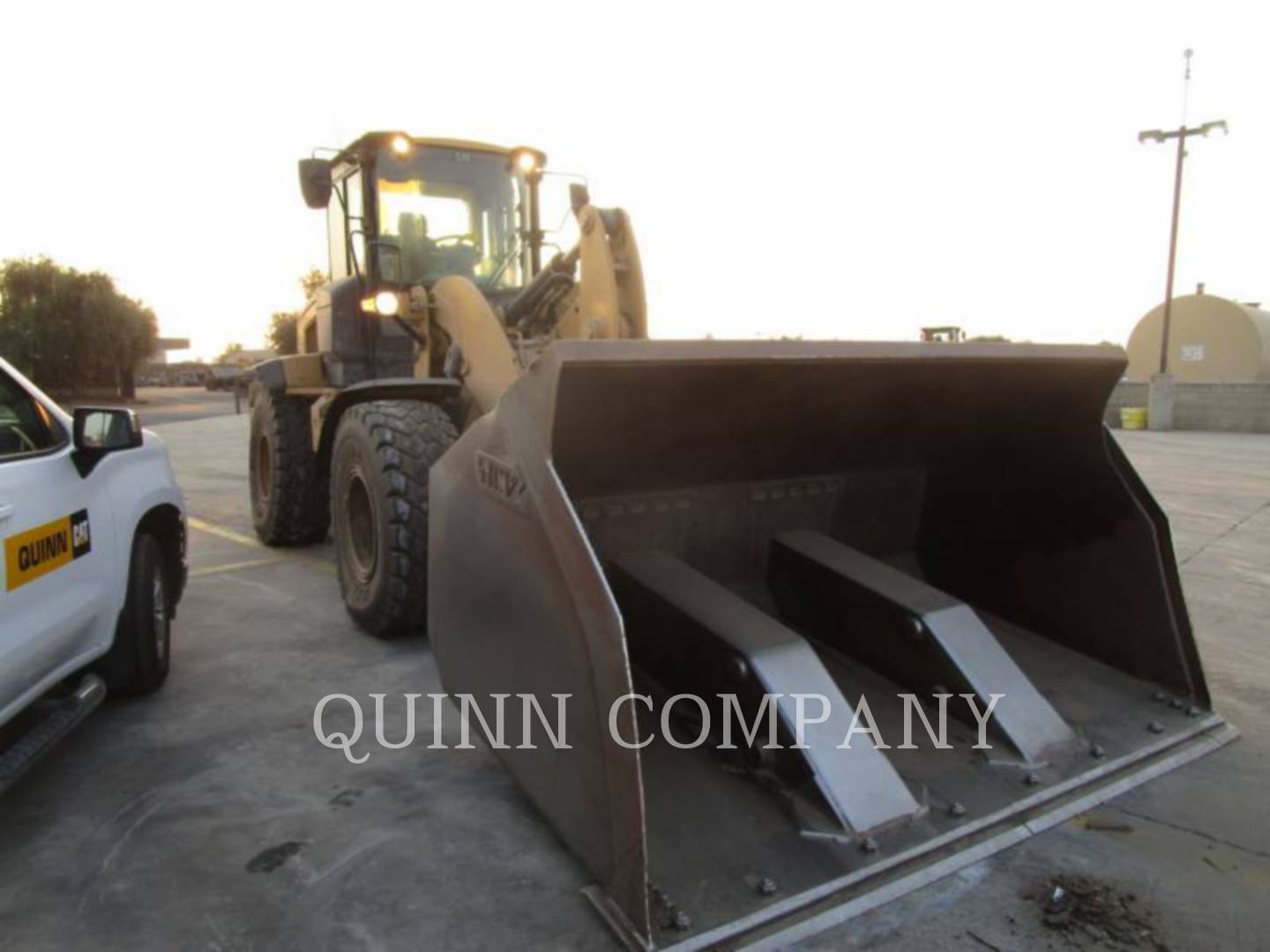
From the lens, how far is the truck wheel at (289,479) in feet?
21.4

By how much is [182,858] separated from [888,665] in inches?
93.4

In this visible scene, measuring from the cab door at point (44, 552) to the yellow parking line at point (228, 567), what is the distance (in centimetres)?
292

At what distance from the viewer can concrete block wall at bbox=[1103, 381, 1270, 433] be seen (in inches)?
771

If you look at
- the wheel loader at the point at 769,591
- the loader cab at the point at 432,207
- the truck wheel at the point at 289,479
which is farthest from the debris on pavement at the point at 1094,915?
the truck wheel at the point at 289,479

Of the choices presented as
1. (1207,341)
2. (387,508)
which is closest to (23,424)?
(387,508)

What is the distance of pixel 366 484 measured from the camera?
454 centimetres

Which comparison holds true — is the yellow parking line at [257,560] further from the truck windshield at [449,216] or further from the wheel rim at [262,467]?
the truck windshield at [449,216]

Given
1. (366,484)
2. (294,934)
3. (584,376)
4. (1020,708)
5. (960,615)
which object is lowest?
(294,934)

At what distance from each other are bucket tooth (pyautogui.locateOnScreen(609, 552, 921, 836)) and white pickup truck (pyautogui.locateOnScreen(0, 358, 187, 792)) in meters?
1.80

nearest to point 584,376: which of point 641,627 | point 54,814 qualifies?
point 641,627

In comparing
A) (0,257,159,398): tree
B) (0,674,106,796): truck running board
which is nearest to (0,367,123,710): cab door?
(0,674,106,796): truck running board

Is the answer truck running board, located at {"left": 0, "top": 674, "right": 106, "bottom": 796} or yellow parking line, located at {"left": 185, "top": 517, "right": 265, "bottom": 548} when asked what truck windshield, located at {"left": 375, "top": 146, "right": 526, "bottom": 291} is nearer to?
yellow parking line, located at {"left": 185, "top": 517, "right": 265, "bottom": 548}

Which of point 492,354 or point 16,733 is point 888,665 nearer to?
point 492,354

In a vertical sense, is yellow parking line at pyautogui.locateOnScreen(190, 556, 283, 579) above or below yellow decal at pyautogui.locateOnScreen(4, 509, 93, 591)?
below
